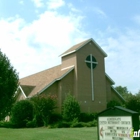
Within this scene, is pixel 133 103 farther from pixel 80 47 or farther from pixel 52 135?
pixel 52 135

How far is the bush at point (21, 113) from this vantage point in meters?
30.8

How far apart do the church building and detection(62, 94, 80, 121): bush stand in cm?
210

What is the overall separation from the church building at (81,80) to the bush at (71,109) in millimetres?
2100

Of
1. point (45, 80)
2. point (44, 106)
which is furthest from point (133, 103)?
point (44, 106)

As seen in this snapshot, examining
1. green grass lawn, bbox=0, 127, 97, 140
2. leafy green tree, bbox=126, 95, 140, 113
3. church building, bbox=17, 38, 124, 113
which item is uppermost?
church building, bbox=17, 38, 124, 113

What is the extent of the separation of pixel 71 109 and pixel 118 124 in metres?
24.8

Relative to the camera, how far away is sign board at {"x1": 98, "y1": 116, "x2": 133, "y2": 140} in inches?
246

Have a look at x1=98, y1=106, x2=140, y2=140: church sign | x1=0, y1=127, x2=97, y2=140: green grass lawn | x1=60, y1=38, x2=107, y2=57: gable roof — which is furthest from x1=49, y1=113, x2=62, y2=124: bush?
x1=98, y1=106, x2=140, y2=140: church sign

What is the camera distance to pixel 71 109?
102 ft

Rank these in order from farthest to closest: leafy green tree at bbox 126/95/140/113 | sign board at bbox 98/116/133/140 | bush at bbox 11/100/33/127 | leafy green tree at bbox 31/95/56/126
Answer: leafy green tree at bbox 126/95/140/113, bush at bbox 11/100/33/127, leafy green tree at bbox 31/95/56/126, sign board at bbox 98/116/133/140

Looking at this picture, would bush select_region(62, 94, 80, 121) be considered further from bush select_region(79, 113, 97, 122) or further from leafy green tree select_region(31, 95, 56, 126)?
leafy green tree select_region(31, 95, 56, 126)

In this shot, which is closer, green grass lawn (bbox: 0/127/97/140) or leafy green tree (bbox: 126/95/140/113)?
green grass lawn (bbox: 0/127/97/140)

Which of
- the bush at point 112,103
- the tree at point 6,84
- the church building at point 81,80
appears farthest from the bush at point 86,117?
the tree at point 6,84

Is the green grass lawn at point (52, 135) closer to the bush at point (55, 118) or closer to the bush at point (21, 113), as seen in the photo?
the bush at point (21, 113)
